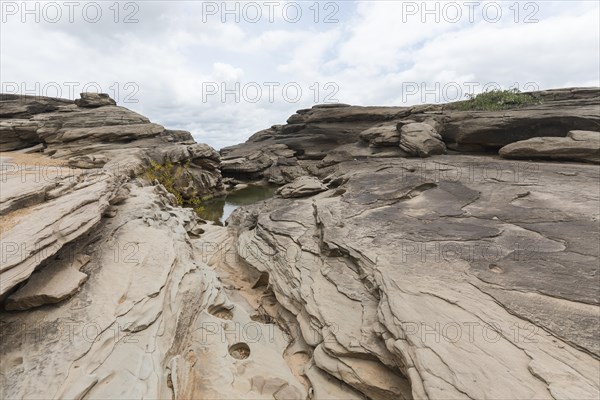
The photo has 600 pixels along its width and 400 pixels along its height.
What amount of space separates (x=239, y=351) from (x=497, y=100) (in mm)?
27045

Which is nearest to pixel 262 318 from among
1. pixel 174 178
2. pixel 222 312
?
pixel 222 312

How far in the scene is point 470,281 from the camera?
6164 millimetres

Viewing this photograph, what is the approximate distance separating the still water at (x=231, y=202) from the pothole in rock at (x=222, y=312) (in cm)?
1265

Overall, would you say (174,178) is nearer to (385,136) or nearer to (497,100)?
(385,136)

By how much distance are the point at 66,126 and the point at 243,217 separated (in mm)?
15544

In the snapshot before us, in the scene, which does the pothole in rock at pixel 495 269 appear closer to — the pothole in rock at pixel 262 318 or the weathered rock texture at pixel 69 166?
the pothole in rock at pixel 262 318

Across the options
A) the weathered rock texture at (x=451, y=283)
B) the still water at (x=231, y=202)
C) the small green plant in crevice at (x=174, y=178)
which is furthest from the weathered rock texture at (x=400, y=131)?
the small green plant in crevice at (x=174, y=178)

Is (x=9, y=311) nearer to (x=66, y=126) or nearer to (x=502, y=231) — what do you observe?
(x=502, y=231)

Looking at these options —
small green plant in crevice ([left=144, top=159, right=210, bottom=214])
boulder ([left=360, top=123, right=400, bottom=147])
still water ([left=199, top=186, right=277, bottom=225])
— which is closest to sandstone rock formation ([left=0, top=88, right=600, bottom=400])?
boulder ([left=360, top=123, right=400, bottom=147])

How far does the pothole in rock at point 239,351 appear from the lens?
6.52 metres

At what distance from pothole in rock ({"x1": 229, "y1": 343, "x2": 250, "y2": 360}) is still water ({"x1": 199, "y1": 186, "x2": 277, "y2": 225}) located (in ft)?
46.8

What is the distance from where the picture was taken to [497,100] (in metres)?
24.5

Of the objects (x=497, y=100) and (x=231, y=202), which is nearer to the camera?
(x=497, y=100)

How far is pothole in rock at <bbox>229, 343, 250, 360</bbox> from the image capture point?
6.52 metres
